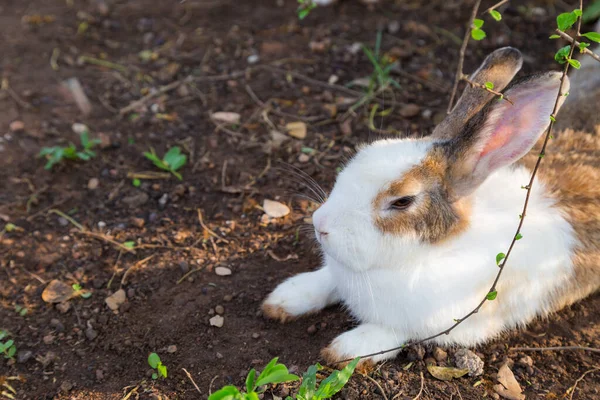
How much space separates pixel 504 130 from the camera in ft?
9.10

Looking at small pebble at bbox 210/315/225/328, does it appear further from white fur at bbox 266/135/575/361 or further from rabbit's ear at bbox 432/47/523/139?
rabbit's ear at bbox 432/47/523/139

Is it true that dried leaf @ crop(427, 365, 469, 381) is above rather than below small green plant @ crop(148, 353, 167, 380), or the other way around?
above

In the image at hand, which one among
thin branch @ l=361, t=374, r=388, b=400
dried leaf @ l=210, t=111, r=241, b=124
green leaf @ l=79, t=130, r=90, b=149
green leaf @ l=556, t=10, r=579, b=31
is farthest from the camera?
dried leaf @ l=210, t=111, r=241, b=124

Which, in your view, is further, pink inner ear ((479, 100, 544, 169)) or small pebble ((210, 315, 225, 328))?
small pebble ((210, 315, 225, 328))

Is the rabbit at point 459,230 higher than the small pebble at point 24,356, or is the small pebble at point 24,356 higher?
the rabbit at point 459,230

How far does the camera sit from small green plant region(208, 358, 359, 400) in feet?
7.84

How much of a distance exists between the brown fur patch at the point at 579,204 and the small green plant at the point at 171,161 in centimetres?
216

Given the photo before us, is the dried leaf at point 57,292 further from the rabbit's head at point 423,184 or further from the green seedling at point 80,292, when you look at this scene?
the rabbit's head at point 423,184

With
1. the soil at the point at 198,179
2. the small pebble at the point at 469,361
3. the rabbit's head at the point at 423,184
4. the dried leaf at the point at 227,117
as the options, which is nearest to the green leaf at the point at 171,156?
the soil at the point at 198,179

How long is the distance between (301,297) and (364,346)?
460 millimetres

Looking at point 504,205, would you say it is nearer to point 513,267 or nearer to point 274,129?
point 513,267

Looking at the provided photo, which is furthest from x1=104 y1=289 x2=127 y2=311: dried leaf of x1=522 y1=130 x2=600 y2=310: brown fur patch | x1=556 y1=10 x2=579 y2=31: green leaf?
x1=556 y1=10 x2=579 y2=31: green leaf

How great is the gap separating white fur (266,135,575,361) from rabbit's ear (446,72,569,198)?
0.20 m

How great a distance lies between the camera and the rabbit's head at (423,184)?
2736mm
